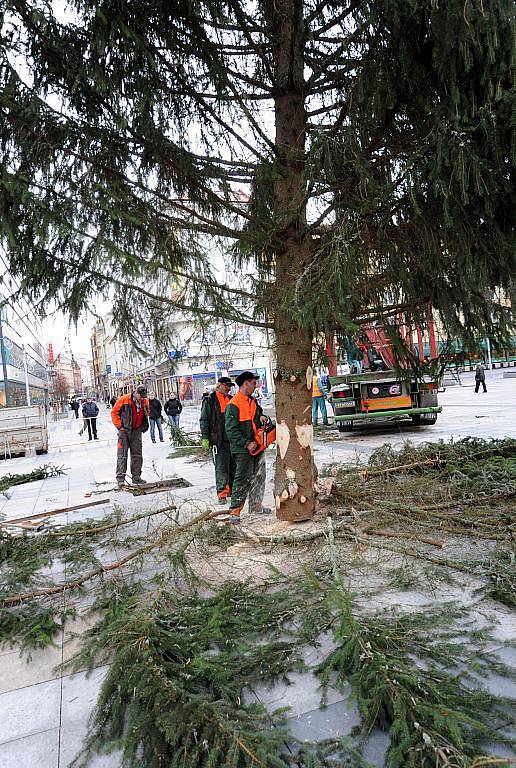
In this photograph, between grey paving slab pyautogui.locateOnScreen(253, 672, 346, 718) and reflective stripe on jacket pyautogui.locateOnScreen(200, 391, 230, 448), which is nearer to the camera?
grey paving slab pyautogui.locateOnScreen(253, 672, 346, 718)

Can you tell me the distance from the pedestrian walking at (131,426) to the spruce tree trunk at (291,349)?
179 inches

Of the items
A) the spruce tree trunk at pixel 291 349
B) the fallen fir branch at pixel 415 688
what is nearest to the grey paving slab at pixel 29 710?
the fallen fir branch at pixel 415 688

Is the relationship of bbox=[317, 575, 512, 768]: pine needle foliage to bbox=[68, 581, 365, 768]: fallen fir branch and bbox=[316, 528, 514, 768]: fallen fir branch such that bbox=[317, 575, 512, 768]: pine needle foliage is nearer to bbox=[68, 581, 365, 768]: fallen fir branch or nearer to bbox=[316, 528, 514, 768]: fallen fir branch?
bbox=[316, 528, 514, 768]: fallen fir branch

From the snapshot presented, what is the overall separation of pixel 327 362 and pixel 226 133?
8.64 ft

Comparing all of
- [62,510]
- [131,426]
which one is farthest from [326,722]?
[131,426]

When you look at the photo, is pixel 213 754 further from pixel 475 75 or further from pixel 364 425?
pixel 364 425

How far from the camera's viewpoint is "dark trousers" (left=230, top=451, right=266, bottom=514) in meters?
5.82

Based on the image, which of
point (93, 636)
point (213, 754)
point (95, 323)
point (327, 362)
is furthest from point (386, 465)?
point (213, 754)

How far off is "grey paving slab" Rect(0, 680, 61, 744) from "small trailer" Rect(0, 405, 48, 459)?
53.5 ft

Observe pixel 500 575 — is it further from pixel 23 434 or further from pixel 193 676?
pixel 23 434

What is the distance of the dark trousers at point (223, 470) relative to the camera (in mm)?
6957

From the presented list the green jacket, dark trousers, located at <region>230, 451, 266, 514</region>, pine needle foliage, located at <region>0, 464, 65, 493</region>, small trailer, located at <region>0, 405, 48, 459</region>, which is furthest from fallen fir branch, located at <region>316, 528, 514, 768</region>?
small trailer, located at <region>0, 405, 48, 459</region>

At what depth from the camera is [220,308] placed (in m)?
4.72

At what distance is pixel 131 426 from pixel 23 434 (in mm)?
10695
